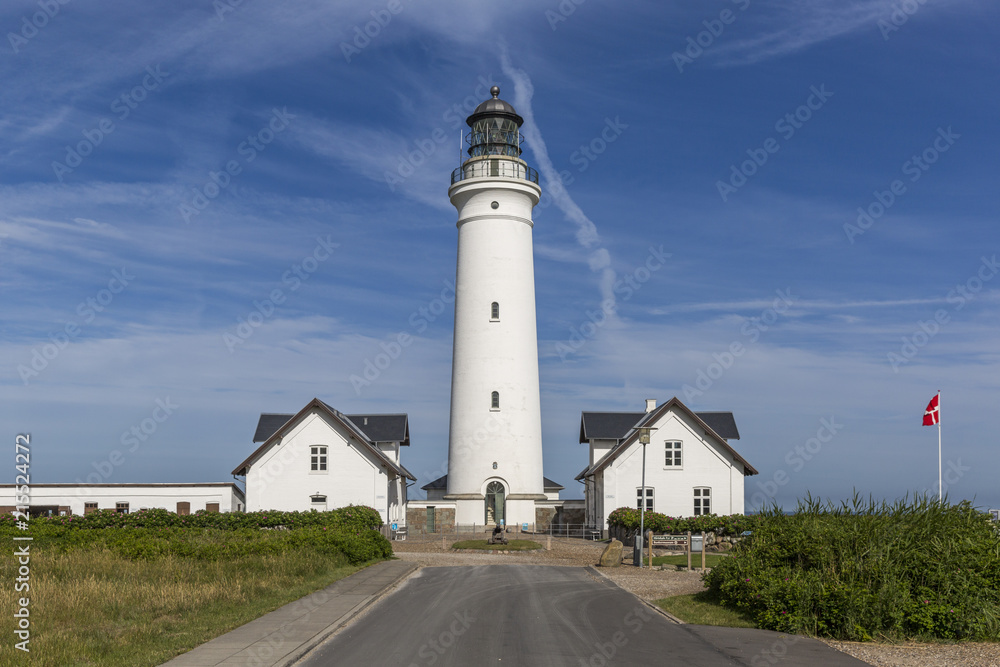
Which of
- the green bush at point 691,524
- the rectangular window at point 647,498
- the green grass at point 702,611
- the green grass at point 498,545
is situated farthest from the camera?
the rectangular window at point 647,498

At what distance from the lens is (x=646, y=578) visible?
83.4ft

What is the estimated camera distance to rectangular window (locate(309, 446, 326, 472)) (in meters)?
43.5

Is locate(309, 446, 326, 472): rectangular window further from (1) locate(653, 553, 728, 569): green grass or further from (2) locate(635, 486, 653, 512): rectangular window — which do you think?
(1) locate(653, 553, 728, 569): green grass

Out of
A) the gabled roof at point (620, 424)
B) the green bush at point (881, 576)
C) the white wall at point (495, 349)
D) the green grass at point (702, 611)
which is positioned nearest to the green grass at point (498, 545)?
the white wall at point (495, 349)

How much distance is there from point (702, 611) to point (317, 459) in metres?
→ 29.0

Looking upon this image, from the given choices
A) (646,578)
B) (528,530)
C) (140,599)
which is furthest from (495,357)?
(140,599)

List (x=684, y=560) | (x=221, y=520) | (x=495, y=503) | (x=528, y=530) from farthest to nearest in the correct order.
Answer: (x=495, y=503) → (x=528, y=530) → (x=221, y=520) → (x=684, y=560)

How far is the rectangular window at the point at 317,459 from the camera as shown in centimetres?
4350

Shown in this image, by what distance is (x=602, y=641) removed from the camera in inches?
563

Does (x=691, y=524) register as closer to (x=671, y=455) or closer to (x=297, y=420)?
(x=671, y=455)

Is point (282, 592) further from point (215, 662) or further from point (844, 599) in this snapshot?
point (844, 599)

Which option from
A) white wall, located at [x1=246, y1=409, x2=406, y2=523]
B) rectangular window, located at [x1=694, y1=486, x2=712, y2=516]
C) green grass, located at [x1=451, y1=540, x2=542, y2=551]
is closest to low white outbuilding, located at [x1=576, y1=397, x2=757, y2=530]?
rectangular window, located at [x1=694, y1=486, x2=712, y2=516]

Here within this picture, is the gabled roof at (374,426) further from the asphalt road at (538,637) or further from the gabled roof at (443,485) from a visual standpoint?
the asphalt road at (538,637)

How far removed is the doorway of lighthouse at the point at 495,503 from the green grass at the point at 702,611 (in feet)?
85.9
